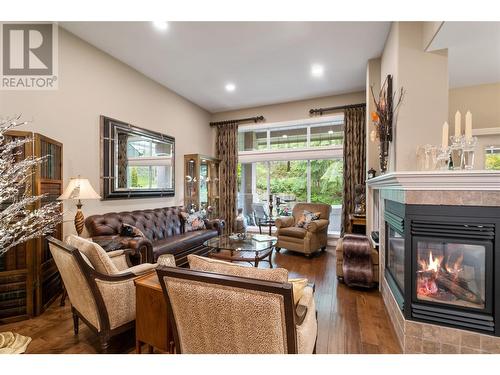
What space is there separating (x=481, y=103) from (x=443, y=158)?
2016 mm

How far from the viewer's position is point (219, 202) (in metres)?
6.05

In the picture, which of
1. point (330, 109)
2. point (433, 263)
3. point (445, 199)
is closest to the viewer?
point (445, 199)

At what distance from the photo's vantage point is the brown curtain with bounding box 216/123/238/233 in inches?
236

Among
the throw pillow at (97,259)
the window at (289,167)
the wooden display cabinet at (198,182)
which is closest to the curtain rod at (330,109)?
the window at (289,167)

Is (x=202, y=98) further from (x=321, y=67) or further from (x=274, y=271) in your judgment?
(x=274, y=271)

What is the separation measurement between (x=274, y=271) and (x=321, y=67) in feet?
12.2

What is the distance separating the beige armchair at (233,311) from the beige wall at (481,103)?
11.5ft

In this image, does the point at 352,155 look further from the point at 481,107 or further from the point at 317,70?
the point at 481,107

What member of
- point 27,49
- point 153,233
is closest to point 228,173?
point 153,233

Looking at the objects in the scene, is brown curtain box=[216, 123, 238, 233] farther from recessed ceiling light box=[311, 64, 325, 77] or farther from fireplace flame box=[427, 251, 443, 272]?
fireplace flame box=[427, 251, 443, 272]

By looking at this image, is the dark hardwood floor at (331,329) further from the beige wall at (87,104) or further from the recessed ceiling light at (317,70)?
the recessed ceiling light at (317,70)

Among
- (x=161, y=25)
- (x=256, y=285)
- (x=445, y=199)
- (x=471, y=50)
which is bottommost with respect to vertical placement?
(x=256, y=285)

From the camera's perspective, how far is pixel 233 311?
1154 mm
